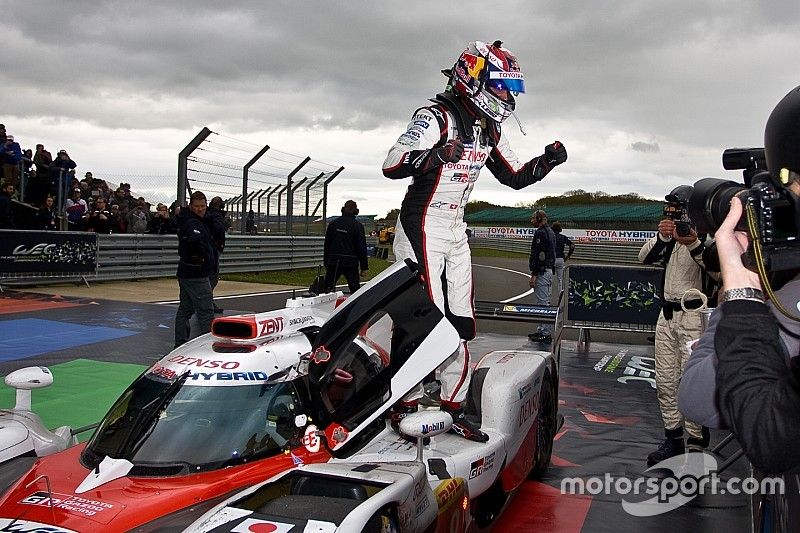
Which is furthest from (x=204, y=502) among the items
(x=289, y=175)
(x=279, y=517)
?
(x=289, y=175)

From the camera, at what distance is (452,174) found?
4.39 m

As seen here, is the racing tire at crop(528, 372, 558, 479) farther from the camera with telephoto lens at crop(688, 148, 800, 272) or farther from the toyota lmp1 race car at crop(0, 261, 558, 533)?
the camera with telephoto lens at crop(688, 148, 800, 272)

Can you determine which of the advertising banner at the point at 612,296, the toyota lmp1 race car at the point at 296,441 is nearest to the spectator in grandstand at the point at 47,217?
the advertising banner at the point at 612,296

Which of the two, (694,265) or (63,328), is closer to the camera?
(694,265)

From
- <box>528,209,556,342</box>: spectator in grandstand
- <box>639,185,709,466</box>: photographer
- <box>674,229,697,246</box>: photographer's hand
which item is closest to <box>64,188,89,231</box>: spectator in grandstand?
<box>528,209,556,342</box>: spectator in grandstand

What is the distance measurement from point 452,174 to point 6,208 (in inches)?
438

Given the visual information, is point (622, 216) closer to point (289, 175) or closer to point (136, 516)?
point (289, 175)

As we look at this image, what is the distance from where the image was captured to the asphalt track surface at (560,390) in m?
4.18

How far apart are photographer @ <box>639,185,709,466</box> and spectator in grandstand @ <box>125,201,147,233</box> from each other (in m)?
13.7

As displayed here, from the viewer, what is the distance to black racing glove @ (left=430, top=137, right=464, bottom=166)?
13.4ft

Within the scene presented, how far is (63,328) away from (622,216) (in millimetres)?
46020

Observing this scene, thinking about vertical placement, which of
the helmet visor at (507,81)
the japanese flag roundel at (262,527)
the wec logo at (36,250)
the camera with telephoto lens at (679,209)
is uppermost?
the helmet visor at (507,81)

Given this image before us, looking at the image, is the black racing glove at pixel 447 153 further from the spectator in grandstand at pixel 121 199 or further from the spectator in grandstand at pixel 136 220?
the spectator in grandstand at pixel 121 199

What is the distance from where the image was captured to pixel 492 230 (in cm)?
5925
